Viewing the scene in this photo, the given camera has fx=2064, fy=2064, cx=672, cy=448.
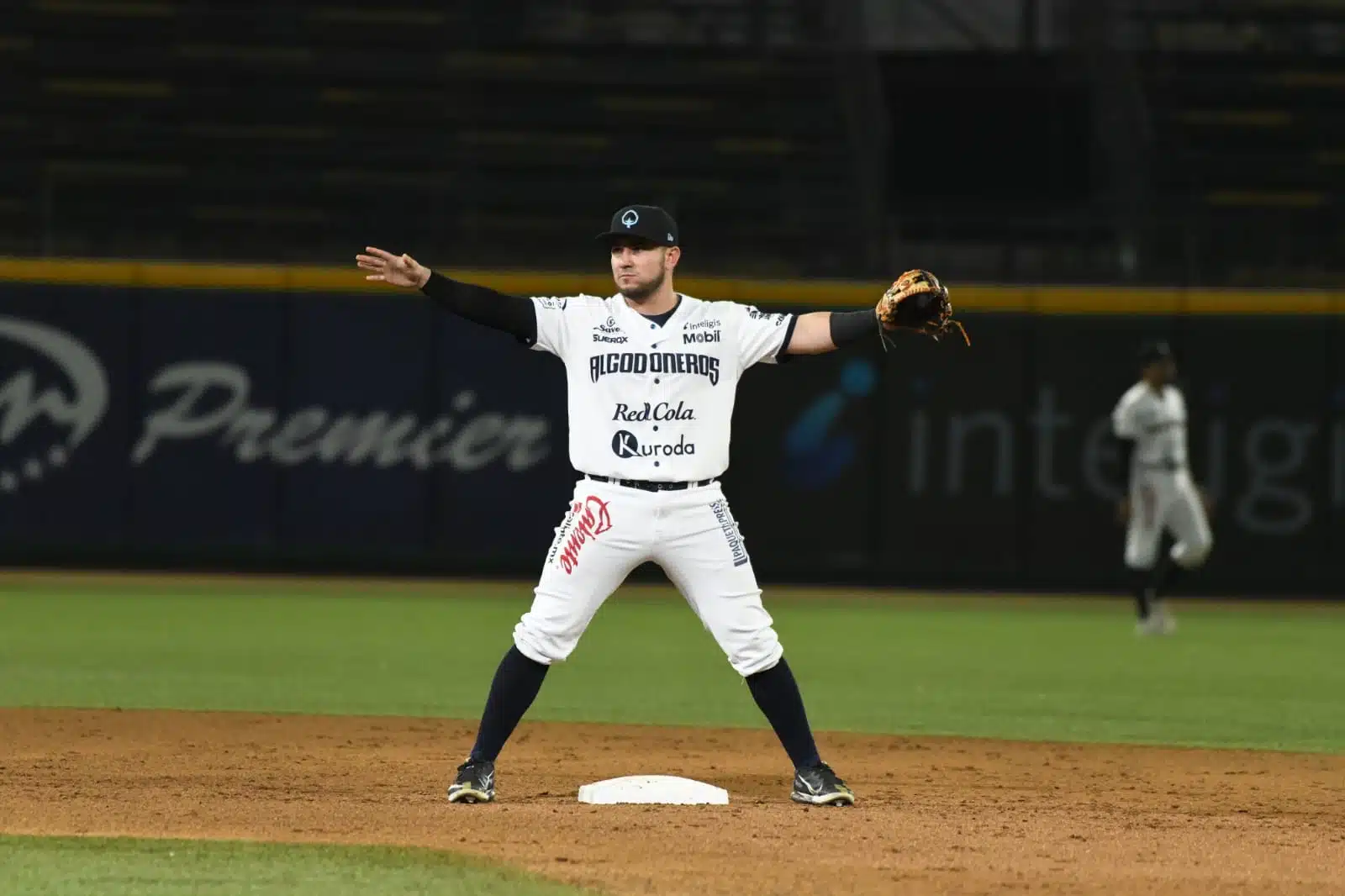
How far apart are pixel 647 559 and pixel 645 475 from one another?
29 cm

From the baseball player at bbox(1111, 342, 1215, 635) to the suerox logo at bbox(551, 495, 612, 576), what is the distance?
7775 mm

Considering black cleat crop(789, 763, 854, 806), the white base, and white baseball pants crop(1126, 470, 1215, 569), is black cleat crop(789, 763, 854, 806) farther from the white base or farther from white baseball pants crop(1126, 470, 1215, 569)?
white baseball pants crop(1126, 470, 1215, 569)

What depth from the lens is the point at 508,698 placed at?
6031 millimetres

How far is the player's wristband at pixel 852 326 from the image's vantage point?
6.04 metres

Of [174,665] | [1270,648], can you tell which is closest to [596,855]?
[174,665]

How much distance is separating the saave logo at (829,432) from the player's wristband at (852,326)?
9382 millimetres

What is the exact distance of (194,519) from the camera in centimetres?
1532

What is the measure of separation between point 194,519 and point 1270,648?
306 inches

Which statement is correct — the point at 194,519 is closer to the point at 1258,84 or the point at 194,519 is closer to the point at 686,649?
the point at 686,649

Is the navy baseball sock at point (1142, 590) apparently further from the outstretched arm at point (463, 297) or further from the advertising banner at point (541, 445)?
the outstretched arm at point (463, 297)

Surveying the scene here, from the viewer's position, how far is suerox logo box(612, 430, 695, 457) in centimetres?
593

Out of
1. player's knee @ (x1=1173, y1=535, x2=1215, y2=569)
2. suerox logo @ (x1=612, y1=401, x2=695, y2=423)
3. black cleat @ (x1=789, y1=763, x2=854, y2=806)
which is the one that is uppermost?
suerox logo @ (x1=612, y1=401, x2=695, y2=423)

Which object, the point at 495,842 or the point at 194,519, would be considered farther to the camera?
the point at 194,519

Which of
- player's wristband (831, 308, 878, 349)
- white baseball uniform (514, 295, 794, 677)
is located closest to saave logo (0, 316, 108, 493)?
white baseball uniform (514, 295, 794, 677)
